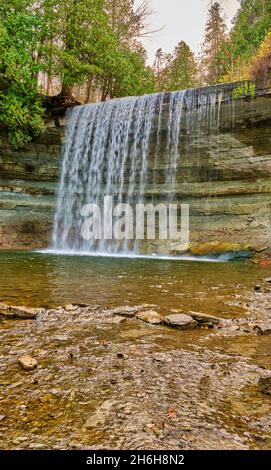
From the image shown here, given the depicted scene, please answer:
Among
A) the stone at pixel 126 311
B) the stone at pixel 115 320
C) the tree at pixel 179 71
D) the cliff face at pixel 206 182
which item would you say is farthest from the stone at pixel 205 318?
the tree at pixel 179 71

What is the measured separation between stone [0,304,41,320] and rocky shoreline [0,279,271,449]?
12 mm

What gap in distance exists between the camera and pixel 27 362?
2633 mm

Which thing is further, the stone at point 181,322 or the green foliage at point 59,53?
the green foliage at point 59,53

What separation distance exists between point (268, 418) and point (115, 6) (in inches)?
1140

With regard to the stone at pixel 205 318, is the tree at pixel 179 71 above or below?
above

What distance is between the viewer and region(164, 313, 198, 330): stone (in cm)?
377

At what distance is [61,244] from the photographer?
620 inches

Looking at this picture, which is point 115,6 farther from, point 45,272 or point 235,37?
point 45,272

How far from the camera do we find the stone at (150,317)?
3906mm

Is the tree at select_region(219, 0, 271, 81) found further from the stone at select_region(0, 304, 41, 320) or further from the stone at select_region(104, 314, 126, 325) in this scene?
the stone at select_region(0, 304, 41, 320)

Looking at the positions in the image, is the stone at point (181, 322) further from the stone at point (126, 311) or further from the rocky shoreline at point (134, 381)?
the stone at point (126, 311)

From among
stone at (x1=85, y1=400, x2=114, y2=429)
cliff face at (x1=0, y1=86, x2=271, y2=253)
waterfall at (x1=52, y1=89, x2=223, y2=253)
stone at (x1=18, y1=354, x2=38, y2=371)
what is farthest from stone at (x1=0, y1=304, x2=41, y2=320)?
waterfall at (x1=52, y1=89, x2=223, y2=253)

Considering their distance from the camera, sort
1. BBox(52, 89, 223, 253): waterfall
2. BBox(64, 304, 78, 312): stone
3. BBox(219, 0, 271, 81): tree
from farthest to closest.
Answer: BBox(219, 0, 271, 81): tree
BBox(52, 89, 223, 253): waterfall
BBox(64, 304, 78, 312): stone

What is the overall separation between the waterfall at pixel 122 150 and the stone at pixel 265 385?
12.0 meters
